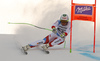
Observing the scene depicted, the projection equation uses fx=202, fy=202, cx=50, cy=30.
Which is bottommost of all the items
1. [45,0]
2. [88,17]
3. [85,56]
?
[85,56]

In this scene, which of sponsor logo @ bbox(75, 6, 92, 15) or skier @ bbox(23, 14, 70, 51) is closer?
sponsor logo @ bbox(75, 6, 92, 15)

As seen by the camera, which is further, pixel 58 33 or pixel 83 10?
pixel 58 33

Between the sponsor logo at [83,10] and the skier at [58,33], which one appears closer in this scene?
the sponsor logo at [83,10]

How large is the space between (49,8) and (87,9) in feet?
25.8

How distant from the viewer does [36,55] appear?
4.97 metres

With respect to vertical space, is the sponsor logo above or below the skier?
above

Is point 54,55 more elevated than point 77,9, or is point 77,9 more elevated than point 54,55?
point 77,9

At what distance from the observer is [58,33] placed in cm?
572

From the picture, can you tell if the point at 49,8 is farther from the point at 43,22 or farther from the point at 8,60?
the point at 8,60

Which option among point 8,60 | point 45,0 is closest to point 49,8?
point 45,0

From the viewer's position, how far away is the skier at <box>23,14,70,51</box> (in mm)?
5477

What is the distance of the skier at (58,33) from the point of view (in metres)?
5.48

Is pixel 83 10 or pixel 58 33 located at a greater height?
pixel 83 10

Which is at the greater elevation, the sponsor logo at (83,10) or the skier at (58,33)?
the sponsor logo at (83,10)
